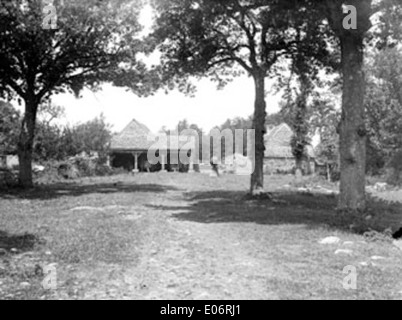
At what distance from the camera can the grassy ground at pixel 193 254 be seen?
282 inches

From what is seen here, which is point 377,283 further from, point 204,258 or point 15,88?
point 15,88

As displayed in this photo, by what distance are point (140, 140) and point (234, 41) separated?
39156mm

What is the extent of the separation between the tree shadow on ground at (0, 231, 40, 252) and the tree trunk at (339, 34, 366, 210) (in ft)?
33.9

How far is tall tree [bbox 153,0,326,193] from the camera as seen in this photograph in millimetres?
21844

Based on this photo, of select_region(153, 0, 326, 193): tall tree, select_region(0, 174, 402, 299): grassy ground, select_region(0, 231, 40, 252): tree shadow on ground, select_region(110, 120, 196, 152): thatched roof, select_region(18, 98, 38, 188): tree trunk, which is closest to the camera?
select_region(0, 174, 402, 299): grassy ground

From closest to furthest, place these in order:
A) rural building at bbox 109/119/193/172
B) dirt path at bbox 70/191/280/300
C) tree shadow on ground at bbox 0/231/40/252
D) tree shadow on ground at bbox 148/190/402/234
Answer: dirt path at bbox 70/191/280/300 → tree shadow on ground at bbox 0/231/40/252 → tree shadow on ground at bbox 148/190/402/234 → rural building at bbox 109/119/193/172

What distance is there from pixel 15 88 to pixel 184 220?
18.3 meters

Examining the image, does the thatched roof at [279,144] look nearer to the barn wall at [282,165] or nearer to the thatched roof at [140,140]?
the barn wall at [282,165]

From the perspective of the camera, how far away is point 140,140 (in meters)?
62.4

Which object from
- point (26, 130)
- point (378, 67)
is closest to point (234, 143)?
point (378, 67)

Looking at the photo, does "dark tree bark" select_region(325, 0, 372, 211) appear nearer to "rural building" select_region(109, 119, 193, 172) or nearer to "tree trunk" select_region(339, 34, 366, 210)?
"tree trunk" select_region(339, 34, 366, 210)

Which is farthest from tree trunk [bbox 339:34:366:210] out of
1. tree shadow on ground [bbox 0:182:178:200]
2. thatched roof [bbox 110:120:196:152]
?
thatched roof [bbox 110:120:196:152]

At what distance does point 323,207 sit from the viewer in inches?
763

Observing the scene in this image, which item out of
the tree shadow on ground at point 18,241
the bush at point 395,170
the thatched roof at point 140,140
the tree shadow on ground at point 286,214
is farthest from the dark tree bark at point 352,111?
the thatched roof at point 140,140
